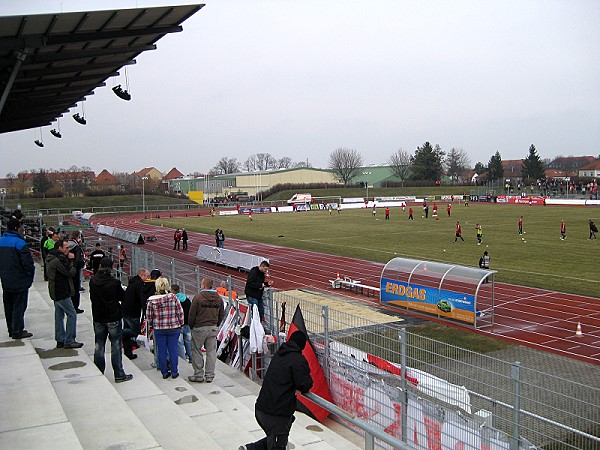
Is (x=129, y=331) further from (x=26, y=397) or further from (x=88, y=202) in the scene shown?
(x=88, y=202)

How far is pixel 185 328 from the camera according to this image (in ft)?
33.8

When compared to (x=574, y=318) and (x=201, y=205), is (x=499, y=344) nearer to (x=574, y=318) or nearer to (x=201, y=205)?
(x=574, y=318)

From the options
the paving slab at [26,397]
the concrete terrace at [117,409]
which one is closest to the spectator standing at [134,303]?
the concrete terrace at [117,409]

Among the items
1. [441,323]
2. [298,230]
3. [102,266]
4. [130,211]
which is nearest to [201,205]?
[130,211]

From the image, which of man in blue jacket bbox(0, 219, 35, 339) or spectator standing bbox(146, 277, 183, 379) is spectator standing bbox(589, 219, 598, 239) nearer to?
spectator standing bbox(146, 277, 183, 379)

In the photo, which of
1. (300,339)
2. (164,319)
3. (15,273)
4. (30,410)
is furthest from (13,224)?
(300,339)

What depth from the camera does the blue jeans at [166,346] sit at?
8516 millimetres

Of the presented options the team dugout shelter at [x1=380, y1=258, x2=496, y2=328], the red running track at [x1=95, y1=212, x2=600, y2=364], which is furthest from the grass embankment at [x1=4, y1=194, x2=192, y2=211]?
the team dugout shelter at [x1=380, y1=258, x2=496, y2=328]

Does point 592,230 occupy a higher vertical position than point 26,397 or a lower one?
lower

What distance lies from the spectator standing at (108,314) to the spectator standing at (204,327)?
42.6 inches

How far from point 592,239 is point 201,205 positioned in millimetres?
65232

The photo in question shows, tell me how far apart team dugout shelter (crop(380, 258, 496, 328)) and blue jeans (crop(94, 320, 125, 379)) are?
12.7 metres

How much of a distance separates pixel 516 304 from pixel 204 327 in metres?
15.5

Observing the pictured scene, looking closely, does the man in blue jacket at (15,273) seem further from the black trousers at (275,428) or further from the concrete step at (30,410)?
the black trousers at (275,428)
